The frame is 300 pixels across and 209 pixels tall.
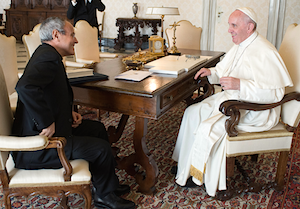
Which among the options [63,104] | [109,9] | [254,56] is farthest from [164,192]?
[109,9]

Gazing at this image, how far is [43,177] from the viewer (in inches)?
69.9

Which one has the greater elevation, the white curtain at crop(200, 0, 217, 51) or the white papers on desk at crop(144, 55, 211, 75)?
the white curtain at crop(200, 0, 217, 51)

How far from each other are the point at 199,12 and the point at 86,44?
13.9ft

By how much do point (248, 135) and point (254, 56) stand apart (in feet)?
2.09

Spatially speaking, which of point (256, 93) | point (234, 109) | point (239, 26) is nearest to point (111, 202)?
point (234, 109)

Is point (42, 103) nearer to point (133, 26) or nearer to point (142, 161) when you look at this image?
point (142, 161)

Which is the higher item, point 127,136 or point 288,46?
point 288,46

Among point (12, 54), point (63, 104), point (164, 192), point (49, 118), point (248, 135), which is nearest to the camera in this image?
point (49, 118)

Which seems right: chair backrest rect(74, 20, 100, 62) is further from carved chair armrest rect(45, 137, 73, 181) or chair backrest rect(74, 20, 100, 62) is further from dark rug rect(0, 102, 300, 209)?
carved chair armrest rect(45, 137, 73, 181)

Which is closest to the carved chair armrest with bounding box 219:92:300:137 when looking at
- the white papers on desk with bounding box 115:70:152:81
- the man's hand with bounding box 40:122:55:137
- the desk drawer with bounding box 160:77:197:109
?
the desk drawer with bounding box 160:77:197:109

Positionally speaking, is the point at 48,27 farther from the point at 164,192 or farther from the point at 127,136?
the point at 127,136

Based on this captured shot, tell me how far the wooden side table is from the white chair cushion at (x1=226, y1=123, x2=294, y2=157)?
6426mm

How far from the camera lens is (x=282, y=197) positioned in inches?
96.3

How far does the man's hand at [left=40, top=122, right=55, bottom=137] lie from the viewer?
1.76 metres
